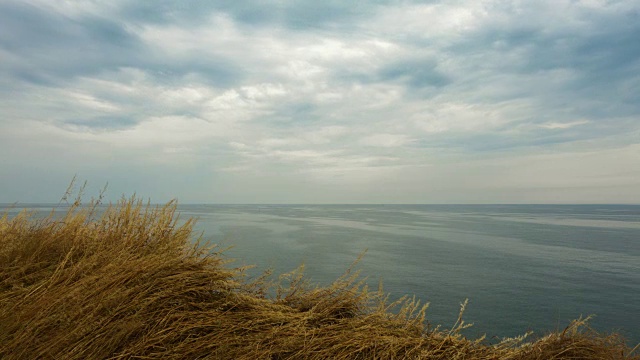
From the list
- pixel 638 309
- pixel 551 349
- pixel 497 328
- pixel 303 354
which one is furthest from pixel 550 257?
pixel 303 354

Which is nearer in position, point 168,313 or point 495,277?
point 168,313

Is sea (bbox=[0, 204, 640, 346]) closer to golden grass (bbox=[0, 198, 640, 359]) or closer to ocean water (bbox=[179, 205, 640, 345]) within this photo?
ocean water (bbox=[179, 205, 640, 345])

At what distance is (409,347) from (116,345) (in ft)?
9.89

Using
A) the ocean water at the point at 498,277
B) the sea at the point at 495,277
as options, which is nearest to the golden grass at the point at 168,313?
the sea at the point at 495,277

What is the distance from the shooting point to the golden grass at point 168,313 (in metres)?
3.65

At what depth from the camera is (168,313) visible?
4.03m

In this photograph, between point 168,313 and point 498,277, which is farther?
point 498,277

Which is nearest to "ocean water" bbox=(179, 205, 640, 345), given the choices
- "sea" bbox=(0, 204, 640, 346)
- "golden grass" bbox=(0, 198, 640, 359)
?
"sea" bbox=(0, 204, 640, 346)

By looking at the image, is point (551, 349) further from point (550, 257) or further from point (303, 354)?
point (550, 257)

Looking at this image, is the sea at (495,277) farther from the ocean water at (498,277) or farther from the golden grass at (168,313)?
the golden grass at (168,313)

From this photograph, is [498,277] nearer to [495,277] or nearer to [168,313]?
[495,277]

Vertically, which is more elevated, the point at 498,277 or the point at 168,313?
the point at 168,313

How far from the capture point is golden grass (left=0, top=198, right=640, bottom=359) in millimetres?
3650

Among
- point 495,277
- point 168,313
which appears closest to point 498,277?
Result: point 495,277
